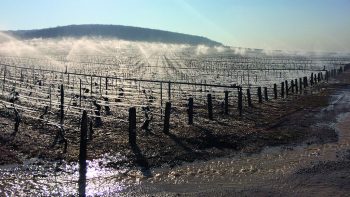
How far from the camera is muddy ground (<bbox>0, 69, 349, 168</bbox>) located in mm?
14445

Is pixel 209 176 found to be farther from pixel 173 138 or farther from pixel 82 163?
pixel 173 138

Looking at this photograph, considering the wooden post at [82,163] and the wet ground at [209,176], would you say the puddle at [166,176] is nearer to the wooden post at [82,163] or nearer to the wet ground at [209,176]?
the wet ground at [209,176]

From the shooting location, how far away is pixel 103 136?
17.2m

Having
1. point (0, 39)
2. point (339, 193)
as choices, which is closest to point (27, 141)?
point (339, 193)

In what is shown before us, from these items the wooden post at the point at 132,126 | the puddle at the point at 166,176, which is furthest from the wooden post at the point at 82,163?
the wooden post at the point at 132,126

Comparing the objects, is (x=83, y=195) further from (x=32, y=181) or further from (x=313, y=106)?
(x=313, y=106)

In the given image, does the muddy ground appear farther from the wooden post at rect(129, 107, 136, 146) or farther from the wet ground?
the wet ground

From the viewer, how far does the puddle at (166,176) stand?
11.2 metres

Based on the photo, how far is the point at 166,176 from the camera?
12555 mm

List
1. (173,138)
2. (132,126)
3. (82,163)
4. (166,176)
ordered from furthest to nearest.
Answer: (173,138), (132,126), (82,163), (166,176)

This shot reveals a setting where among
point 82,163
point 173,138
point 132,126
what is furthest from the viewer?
point 173,138

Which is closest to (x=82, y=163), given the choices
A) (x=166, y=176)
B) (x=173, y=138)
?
(x=166, y=176)

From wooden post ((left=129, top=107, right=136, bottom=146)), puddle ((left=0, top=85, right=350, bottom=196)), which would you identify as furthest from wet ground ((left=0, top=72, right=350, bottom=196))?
wooden post ((left=129, top=107, right=136, bottom=146))

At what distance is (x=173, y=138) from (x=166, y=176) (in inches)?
189
